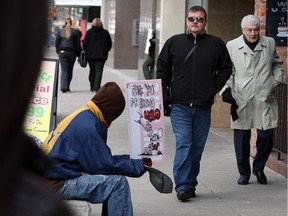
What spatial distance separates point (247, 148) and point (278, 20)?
192 cm

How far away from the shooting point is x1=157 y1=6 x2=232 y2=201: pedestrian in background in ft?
24.2

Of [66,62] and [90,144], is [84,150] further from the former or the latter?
[66,62]

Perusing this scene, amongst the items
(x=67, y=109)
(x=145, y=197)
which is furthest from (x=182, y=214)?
(x=67, y=109)

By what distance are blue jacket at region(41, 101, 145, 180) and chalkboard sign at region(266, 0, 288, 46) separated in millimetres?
4637

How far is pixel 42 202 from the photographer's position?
0.76 meters

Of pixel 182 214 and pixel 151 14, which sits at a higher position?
pixel 151 14

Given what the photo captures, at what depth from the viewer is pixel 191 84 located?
24.2 feet

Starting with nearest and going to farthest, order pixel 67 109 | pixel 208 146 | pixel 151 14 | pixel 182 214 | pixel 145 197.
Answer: pixel 182 214
pixel 145 197
pixel 208 146
pixel 67 109
pixel 151 14

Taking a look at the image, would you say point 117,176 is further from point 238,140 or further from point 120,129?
point 120,129

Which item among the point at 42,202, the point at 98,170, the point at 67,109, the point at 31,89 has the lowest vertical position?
the point at 67,109

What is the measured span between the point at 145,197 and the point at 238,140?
3.94 feet

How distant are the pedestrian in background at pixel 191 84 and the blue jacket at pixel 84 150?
2274mm

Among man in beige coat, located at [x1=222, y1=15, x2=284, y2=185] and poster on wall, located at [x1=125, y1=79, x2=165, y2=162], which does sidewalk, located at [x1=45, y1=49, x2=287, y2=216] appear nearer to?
man in beige coat, located at [x1=222, y1=15, x2=284, y2=185]

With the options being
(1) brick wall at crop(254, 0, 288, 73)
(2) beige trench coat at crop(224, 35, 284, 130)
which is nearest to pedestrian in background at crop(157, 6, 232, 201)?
(2) beige trench coat at crop(224, 35, 284, 130)
